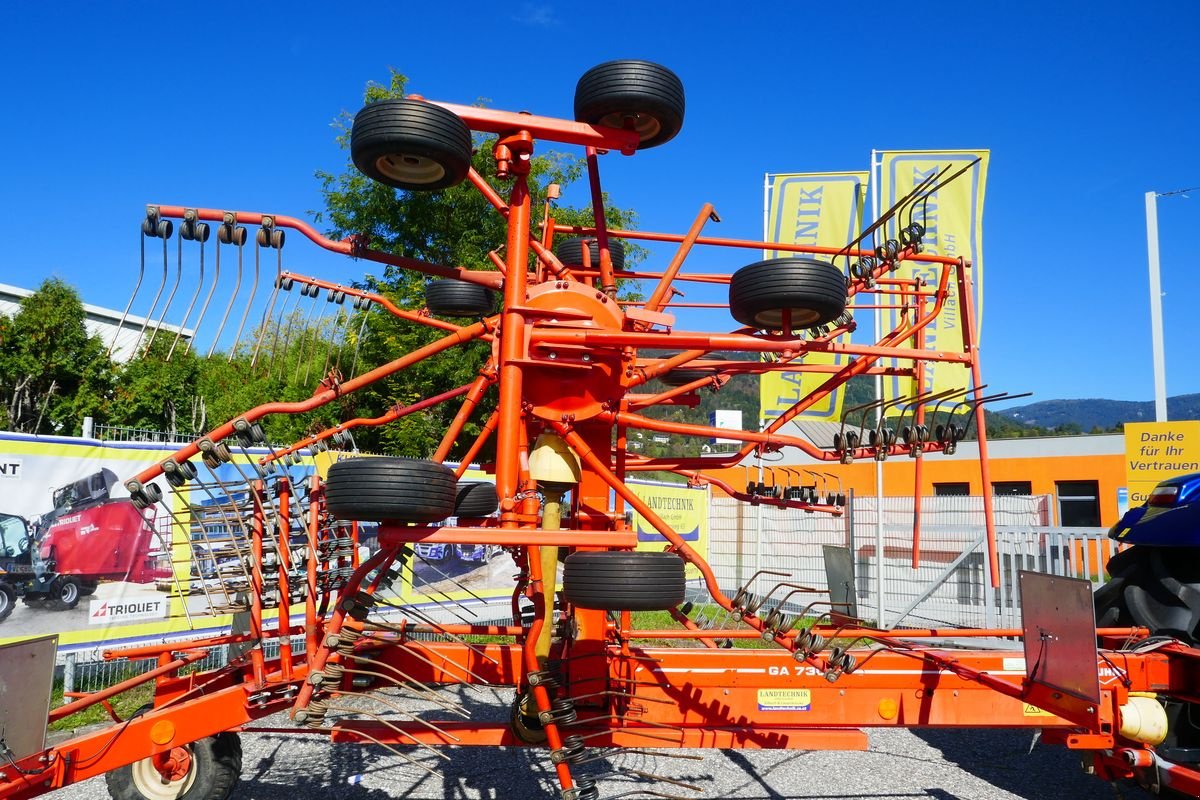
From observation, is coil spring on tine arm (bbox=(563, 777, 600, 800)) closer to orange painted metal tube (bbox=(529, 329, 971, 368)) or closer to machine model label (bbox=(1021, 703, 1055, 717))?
orange painted metal tube (bbox=(529, 329, 971, 368))

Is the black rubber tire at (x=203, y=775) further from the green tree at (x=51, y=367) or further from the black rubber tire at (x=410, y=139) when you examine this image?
the green tree at (x=51, y=367)

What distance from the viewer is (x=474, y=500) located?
480cm

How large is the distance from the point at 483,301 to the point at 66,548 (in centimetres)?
395

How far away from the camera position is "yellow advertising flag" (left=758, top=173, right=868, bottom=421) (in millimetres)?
12859

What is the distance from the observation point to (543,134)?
13.1 ft

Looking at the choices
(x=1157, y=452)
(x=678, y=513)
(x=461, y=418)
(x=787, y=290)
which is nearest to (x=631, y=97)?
(x=787, y=290)

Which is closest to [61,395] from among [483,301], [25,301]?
[25,301]

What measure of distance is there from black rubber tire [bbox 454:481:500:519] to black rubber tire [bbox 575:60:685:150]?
212 centimetres

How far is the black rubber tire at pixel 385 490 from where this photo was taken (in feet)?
10.4

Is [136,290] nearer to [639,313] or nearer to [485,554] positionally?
[639,313]

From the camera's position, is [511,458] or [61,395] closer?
[511,458]

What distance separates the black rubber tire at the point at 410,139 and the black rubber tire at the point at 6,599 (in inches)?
188

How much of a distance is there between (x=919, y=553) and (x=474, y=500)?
5699mm

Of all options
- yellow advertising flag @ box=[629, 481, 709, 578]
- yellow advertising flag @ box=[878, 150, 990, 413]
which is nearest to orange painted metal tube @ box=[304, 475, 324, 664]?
yellow advertising flag @ box=[629, 481, 709, 578]
